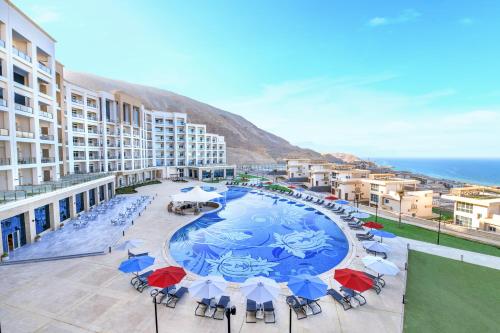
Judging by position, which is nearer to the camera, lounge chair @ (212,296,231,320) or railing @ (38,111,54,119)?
lounge chair @ (212,296,231,320)

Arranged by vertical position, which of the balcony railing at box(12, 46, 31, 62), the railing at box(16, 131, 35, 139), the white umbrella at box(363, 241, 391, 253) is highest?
the balcony railing at box(12, 46, 31, 62)

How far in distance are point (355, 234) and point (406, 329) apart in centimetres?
1221

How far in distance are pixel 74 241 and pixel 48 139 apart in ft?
46.0

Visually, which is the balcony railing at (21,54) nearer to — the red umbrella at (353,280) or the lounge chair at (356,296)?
the red umbrella at (353,280)

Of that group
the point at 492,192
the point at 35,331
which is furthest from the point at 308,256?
the point at 492,192

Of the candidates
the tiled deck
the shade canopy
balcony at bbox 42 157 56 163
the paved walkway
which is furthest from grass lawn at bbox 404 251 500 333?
balcony at bbox 42 157 56 163

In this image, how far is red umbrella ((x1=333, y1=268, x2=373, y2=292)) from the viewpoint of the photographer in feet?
34.4

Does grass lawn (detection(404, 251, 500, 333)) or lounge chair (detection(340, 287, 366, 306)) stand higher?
lounge chair (detection(340, 287, 366, 306))

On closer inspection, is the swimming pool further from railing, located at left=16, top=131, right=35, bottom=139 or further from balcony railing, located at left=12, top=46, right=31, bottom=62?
balcony railing, located at left=12, top=46, right=31, bottom=62

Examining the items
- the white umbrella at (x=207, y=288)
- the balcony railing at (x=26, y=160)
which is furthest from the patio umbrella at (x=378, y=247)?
the balcony railing at (x=26, y=160)

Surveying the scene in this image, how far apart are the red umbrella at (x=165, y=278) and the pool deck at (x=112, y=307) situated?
1234 mm

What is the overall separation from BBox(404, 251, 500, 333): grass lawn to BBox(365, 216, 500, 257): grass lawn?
4.62 m

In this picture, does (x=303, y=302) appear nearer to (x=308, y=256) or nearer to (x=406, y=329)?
(x=406, y=329)

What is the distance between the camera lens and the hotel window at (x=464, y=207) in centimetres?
2662
